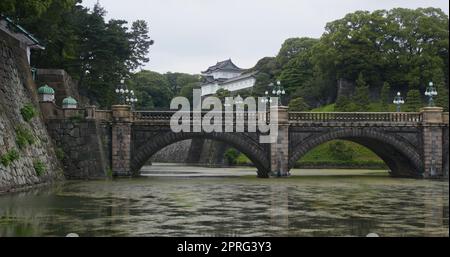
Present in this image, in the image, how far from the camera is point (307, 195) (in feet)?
89.2

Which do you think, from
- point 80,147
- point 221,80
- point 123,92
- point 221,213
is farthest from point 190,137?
point 221,80

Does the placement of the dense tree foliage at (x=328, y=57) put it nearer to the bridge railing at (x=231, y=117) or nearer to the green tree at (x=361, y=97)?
the green tree at (x=361, y=97)

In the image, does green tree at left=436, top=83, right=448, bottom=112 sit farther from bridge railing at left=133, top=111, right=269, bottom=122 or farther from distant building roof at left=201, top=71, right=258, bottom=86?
distant building roof at left=201, top=71, right=258, bottom=86

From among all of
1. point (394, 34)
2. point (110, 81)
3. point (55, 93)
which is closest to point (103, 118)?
point (55, 93)

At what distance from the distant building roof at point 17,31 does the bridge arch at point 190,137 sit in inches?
436

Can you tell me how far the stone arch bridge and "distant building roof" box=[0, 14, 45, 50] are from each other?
280 inches

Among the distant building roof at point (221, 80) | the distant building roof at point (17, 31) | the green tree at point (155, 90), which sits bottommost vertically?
the distant building roof at point (17, 31)

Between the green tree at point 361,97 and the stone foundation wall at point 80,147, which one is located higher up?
the green tree at point 361,97

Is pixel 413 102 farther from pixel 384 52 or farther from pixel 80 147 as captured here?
pixel 80 147

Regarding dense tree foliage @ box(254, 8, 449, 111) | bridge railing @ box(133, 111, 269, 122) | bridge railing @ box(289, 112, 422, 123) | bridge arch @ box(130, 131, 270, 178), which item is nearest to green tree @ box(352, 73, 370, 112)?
dense tree foliage @ box(254, 8, 449, 111)

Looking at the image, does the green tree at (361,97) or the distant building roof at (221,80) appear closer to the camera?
the green tree at (361,97)

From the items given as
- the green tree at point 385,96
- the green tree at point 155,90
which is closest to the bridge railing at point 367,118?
the green tree at point 385,96

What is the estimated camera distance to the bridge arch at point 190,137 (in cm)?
4478

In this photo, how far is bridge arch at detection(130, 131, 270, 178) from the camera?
147 ft
